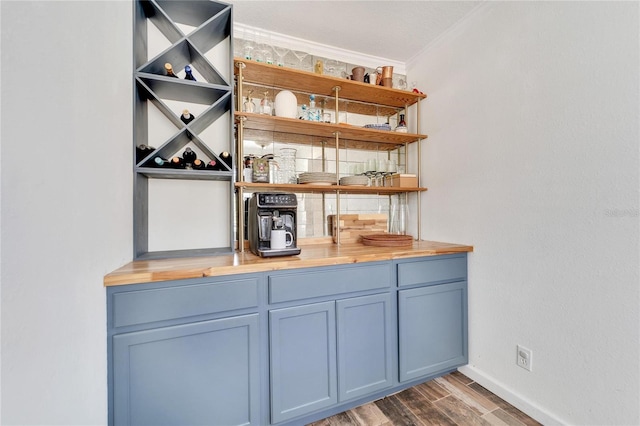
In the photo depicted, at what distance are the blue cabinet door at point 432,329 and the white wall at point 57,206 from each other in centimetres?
153

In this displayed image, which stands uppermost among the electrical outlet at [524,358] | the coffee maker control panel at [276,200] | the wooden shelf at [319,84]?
the wooden shelf at [319,84]

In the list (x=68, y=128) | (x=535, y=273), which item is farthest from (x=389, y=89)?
(x=68, y=128)

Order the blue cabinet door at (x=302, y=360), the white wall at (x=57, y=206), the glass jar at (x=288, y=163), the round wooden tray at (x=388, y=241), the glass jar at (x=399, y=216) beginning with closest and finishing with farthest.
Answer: the white wall at (x=57, y=206) < the blue cabinet door at (x=302, y=360) < the round wooden tray at (x=388, y=241) < the glass jar at (x=288, y=163) < the glass jar at (x=399, y=216)

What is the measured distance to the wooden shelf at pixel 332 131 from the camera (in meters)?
1.82

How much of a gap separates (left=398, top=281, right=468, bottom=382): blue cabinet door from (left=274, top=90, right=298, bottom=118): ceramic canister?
145cm

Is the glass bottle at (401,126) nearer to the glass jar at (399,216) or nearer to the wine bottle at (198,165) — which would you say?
the glass jar at (399,216)

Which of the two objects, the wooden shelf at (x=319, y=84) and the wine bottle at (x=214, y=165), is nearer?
the wine bottle at (x=214, y=165)

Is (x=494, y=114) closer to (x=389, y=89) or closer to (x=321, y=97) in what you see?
(x=389, y=89)

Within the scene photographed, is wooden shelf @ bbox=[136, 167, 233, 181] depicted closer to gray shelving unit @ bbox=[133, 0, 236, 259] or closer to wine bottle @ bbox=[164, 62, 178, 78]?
gray shelving unit @ bbox=[133, 0, 236, 259]

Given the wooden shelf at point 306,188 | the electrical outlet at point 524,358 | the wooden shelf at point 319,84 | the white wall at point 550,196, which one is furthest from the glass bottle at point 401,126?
the electrical outlet at point 524,358

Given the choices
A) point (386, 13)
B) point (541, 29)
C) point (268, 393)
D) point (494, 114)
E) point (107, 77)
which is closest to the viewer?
point (107, 77)

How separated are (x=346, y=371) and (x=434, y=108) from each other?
6.80 feet

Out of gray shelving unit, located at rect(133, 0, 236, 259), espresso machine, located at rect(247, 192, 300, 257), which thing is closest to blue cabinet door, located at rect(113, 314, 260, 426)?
espresso machine, located at rect(247, 192, 300, 257)

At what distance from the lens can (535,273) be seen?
151 centimetres
